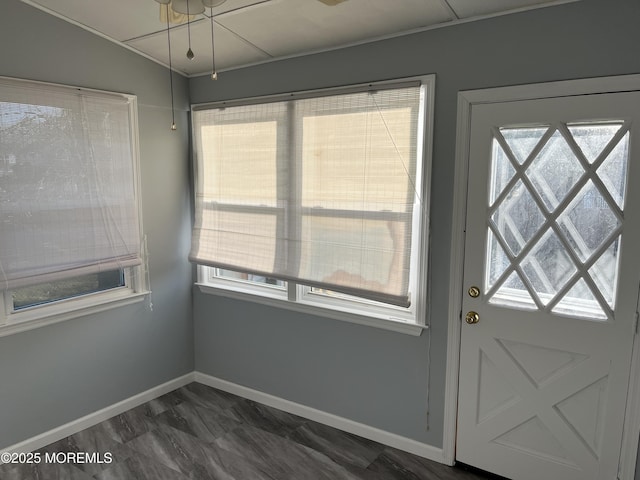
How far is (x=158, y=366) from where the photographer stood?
3.37m

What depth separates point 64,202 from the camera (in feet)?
8.77

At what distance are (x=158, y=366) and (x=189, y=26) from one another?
237 cm

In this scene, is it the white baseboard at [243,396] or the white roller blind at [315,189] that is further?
the white baseboard at [243,396]

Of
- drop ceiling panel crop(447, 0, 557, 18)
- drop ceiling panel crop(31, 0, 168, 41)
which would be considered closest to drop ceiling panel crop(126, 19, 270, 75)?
drop ceiling panel crop(31, 0, 168, 41)

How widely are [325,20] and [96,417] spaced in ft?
9.35

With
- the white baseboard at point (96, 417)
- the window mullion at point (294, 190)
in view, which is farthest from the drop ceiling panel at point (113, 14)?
the white baseboard at point (96, 417)

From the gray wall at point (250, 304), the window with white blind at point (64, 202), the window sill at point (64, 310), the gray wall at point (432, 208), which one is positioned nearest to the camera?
the gray wall at point (432, 208)

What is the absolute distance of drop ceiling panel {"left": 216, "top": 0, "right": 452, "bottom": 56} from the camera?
217 cm

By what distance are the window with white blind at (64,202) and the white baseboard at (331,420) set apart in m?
0.99

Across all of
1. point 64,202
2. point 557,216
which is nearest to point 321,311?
point 557,216

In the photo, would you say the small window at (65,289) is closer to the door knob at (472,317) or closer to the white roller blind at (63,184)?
the white roller blind at (63,184)

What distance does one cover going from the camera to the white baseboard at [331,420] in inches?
104

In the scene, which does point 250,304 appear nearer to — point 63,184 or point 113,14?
point 63,184

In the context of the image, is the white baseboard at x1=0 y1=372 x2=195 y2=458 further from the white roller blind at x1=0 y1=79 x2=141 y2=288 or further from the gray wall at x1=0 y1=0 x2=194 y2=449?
the white roller blind at x1=0 y1=79 x2=141 y2=288
